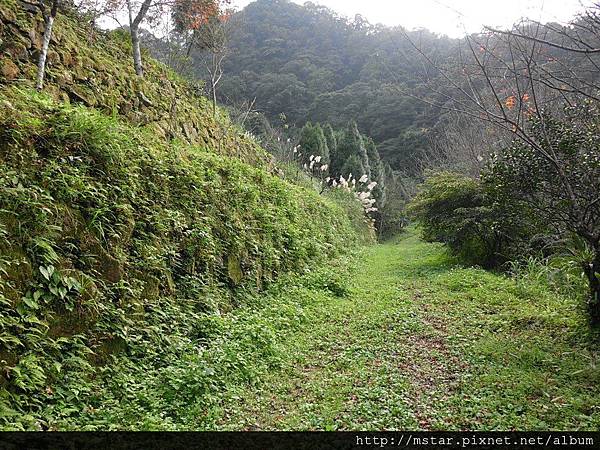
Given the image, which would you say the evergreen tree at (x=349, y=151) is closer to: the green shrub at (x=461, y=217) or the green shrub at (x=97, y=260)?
the green shrub at (x=461, y=217)

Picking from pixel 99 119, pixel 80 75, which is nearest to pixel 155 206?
pixel 99 119

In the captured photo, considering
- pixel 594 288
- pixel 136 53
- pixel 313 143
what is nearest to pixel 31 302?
pixel 594 288

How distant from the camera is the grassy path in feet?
11.2

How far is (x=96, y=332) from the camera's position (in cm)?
361

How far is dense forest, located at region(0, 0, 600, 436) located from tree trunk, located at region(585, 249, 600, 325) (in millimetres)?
25

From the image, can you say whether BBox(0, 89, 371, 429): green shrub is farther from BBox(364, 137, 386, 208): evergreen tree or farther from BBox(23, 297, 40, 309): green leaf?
BBox(364, 137, 386, 208): evergreen tree

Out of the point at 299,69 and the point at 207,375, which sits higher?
the point at 299,69

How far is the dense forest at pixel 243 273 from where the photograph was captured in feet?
10.9

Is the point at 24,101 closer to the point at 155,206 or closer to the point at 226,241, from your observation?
the point at 155,206

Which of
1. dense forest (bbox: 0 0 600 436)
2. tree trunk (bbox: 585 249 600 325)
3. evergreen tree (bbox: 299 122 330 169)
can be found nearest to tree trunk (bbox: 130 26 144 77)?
dense forest (bbox: 0 0 600 436)

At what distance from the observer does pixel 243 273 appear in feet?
21.3

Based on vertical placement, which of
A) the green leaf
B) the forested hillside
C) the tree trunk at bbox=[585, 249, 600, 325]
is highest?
the forested hillside

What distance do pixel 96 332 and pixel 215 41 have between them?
1087cm

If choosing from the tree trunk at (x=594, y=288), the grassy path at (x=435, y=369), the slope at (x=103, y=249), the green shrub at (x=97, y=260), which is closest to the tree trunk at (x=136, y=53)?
the slope at (x=103, y=249)
